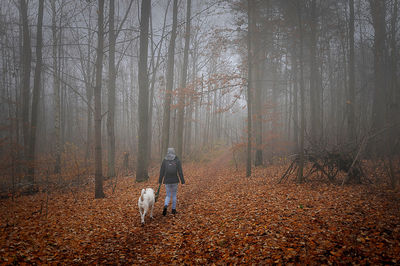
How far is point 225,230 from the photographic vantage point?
4.89 m

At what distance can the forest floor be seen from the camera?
3.57 meters

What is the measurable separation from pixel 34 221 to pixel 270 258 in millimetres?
6918

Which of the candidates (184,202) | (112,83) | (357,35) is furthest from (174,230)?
(357,35)

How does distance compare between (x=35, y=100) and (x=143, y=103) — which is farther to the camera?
(x=143, y=103)

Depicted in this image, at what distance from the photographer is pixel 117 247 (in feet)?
14.8

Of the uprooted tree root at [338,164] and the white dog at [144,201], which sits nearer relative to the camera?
the white dog at [144,201]

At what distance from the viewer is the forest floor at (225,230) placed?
11.7 feet

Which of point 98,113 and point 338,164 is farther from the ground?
point 98,113

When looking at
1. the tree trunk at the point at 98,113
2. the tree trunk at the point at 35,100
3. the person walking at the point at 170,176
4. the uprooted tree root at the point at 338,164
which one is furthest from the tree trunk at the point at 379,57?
the tree trunk at the point at 35,100

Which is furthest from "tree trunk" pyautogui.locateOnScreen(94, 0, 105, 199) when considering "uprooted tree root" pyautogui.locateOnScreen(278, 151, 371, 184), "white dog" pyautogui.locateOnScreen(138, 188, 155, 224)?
"uprooted tree root" pyautogui.locateOnScreen(278, 151, 371, 184)

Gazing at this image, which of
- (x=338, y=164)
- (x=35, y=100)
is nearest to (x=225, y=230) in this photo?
(x=338, y=164)

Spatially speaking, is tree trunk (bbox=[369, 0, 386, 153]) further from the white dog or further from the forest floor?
the white dog

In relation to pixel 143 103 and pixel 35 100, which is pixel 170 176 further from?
pixel 35 100

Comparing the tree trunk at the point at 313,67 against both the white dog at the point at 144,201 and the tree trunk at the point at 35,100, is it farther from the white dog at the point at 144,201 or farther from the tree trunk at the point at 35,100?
the tree trunk at the point at 35,100
